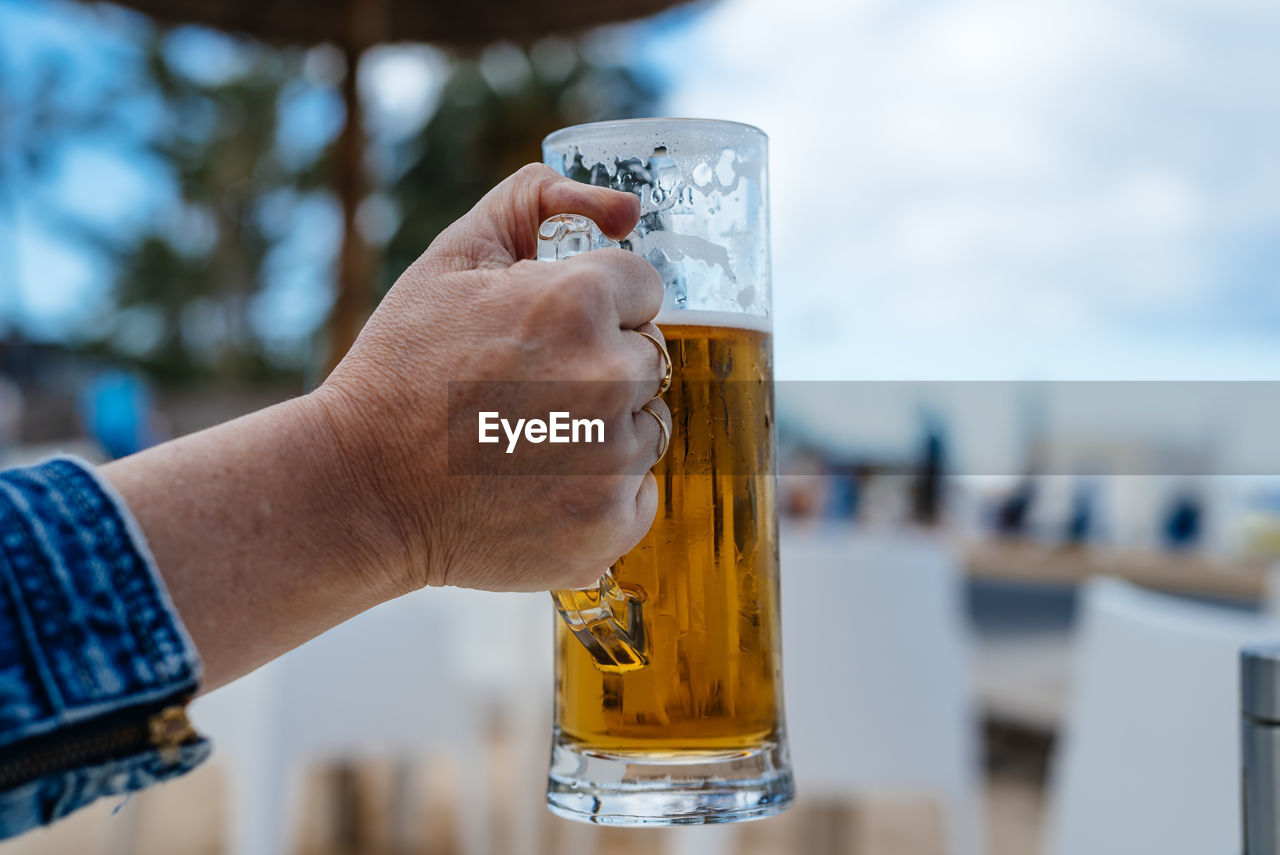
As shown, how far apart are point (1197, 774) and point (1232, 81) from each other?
553cm

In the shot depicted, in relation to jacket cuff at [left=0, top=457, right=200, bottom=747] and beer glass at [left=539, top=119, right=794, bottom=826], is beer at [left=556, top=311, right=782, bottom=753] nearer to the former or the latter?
beer glass at [left=539, top=119, right=794, bottom=826]

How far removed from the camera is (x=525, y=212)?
526mm

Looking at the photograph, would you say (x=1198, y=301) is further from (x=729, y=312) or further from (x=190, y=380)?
(x=190, y=380)

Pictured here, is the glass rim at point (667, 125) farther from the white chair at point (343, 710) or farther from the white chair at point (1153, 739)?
the white chair at point (343, 710)

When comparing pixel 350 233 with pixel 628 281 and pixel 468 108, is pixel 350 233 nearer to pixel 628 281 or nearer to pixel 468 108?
pixel 628 281

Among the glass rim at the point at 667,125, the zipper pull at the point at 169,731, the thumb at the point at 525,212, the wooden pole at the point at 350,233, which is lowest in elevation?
the zipper pull at the point at 169,731

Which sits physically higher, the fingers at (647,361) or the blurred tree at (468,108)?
the blurred tree at (468,108)

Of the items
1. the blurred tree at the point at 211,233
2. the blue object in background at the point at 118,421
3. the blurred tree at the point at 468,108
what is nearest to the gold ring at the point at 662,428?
the blue object in background at the point at 118,421

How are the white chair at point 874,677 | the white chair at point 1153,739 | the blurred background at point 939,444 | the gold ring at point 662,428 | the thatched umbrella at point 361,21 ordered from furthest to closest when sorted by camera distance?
the thatched umbrella at point 361,21, the white chair at point 874,677, the blurred background at point 939,444, the white chair at point 1153,739, the gold ring at point 662,428

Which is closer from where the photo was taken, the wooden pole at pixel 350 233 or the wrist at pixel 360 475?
the wrist at pixel 360 475

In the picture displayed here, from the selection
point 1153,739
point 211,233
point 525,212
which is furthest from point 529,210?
point 211,233

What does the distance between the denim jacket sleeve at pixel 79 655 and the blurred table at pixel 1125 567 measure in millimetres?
3035

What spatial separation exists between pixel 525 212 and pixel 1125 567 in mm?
3002

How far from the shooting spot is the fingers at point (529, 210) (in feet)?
1.69
